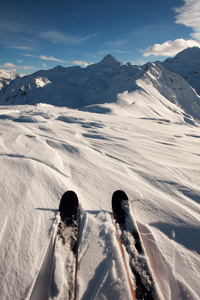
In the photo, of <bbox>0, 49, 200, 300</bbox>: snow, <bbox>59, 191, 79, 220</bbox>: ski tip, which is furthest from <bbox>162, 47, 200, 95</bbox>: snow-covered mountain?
<bbox>59, 191, 79, 220</bbox>: ski tip

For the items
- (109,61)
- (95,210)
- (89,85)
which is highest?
(109,61)

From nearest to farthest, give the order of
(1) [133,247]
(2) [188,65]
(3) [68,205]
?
(1) [133,247] → (3) [68,205] → (2) [188,65]

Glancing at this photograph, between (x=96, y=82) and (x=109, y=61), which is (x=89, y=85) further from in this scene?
(x=109, y=61)

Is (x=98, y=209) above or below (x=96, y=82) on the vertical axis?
below

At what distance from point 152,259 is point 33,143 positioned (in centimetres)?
375

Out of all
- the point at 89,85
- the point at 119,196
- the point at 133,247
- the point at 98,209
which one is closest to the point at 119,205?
the point at 119,196

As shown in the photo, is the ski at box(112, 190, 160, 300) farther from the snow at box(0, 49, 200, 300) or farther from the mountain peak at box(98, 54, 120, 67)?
the mountain peak at box(98, 54, 120, 67)

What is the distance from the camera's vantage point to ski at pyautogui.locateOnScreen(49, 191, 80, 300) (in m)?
1.53

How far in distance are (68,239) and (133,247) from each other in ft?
2.75

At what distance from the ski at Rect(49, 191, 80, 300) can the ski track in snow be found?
2.5 inches

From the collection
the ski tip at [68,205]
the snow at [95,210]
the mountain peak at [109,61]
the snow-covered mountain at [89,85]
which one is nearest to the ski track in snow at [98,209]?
the snow at [95,210]

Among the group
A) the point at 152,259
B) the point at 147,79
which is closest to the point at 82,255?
the point at 152,259

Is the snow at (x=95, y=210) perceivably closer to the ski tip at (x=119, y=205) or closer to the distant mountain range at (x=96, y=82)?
the ski tip at (x=119, y=205)

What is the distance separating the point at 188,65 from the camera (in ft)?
343
